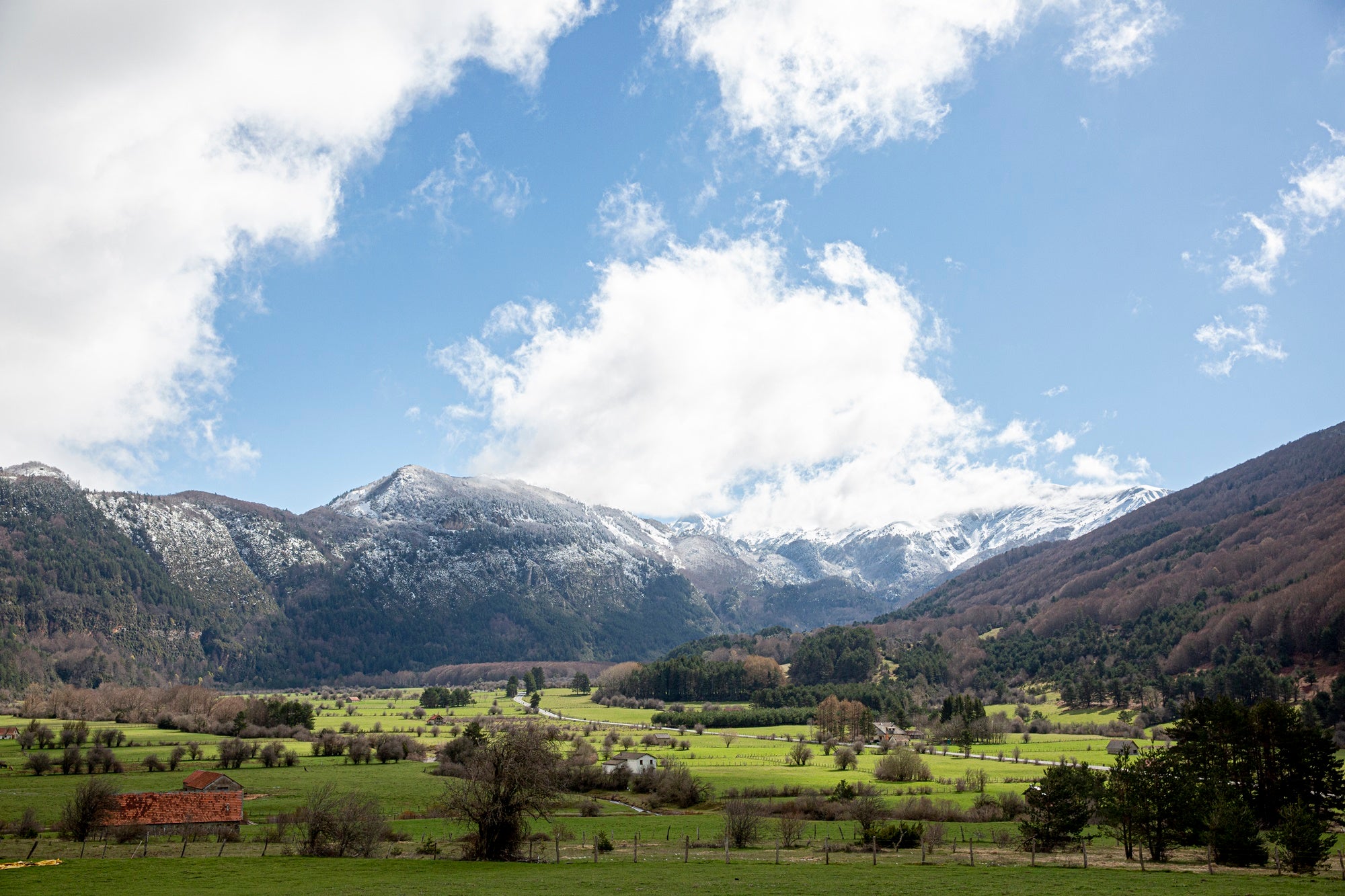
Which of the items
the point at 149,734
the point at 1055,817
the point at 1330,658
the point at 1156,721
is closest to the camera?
the point at 1055,817

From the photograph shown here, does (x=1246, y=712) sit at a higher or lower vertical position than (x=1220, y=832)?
higher

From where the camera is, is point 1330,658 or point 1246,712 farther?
point 1330,658

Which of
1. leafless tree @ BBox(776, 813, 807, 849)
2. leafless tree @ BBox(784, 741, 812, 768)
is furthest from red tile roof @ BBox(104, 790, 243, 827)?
leafless tree @ BBox(784, 741, 812, 768)

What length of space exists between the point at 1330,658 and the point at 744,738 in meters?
120

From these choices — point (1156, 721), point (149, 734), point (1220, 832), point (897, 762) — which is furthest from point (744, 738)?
point (1220, 832)

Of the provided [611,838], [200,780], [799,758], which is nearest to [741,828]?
[611,838]

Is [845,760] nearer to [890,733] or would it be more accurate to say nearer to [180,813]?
[890,733]

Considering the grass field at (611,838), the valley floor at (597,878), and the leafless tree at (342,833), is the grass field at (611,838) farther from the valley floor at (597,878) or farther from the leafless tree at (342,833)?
the leafless tree at (342,833)

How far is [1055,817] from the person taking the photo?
6031cm

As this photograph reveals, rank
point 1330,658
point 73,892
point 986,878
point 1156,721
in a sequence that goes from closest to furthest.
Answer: point 73,892
point 986,878
point 1156,721
point 1330,658

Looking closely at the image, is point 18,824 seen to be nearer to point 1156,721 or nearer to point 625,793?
point 625,793

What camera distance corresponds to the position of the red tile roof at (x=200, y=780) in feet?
271

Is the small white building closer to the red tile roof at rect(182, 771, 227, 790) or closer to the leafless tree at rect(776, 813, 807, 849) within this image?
the leafless tree at rect(776, 813, 807, 849)

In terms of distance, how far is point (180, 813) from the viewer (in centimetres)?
7206
